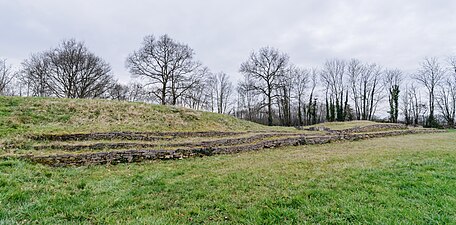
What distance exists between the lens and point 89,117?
14.6 m

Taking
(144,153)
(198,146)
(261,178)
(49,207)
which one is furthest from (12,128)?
(261,178)

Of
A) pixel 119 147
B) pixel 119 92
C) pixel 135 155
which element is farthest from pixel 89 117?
pixel 119 92

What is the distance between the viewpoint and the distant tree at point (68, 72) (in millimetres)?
30094

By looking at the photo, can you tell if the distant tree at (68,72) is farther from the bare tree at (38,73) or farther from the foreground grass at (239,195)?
the foreground grass at (239,195)

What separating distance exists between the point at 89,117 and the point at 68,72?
20.9 m

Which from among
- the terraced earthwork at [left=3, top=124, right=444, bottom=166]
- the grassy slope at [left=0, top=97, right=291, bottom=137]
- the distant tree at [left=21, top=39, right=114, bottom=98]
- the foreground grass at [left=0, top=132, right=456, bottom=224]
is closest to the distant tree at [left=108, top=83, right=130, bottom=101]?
the distant tree at [left=21, top=39, right=114, bottom=98]

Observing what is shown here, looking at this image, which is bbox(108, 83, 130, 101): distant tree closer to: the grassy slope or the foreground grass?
the grassy slope

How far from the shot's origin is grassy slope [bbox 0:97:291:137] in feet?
38.3

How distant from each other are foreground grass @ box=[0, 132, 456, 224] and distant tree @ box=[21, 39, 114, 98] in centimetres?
2894

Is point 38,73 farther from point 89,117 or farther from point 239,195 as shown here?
point 239,195

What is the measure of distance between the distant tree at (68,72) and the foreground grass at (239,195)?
28943mm

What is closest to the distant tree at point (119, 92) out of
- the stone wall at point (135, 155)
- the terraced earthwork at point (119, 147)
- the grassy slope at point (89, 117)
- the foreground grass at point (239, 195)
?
the grassy slope at point (89, 117)

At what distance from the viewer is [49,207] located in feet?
13.3

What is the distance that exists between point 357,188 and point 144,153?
7524mm
